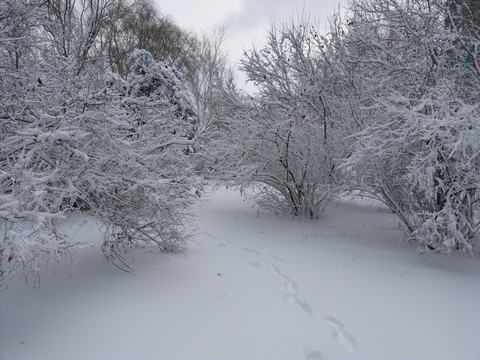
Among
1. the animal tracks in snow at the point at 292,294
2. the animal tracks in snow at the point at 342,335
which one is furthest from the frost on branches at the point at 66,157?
the animal tracks in snow at the point at 342,335

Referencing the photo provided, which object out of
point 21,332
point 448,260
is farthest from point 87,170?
point 448,260

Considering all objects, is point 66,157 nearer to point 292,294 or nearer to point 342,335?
point 292,294

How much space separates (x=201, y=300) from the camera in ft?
10.0

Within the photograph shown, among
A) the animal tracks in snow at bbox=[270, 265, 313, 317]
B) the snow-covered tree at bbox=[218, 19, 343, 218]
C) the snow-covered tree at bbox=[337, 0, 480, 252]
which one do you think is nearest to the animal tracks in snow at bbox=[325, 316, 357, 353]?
the animal tracks in snow at bbox=[270, 265, 313, 317]

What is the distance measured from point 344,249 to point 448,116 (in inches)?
92.4

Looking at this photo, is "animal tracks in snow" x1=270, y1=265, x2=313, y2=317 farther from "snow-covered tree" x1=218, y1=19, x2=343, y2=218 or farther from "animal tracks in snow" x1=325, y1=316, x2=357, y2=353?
"snow-covered tree" x1=218, y1=19, x2=343, y2=218

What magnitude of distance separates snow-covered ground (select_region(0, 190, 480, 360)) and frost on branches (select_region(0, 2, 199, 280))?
45 cm

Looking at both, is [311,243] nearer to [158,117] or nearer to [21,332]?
[158,117]

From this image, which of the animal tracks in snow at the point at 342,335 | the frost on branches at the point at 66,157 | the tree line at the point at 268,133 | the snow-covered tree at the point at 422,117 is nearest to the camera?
the frost on branches at the point at 66,157

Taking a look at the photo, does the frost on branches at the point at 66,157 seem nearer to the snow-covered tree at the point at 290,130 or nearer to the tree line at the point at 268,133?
the tree line at the point at 268,133

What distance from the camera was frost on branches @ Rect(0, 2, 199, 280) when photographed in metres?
2.26

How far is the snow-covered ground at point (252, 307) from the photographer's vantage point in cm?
235

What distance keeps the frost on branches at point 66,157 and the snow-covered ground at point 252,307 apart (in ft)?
1.49

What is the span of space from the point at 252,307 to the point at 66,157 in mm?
2148
